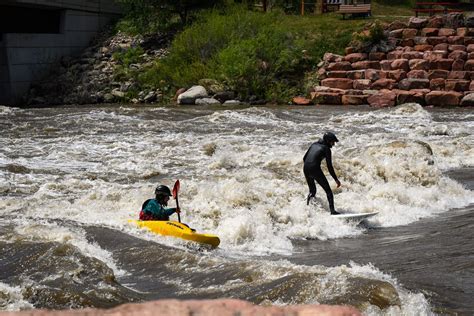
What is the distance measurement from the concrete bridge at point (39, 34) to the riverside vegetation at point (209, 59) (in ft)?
2.04

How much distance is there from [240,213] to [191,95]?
1685 cm

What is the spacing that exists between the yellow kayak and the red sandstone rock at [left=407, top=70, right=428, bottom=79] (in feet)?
63.2

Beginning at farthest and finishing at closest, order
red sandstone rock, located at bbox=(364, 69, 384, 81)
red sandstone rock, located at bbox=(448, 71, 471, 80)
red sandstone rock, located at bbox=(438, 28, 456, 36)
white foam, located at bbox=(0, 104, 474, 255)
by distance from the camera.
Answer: red sandstone rock, located at bbox=(438, 28, 456, 36) < red sandstone rock, located at bbox=(364, 69, 384, 81) < red sandstone rock, located at bbox=(448, 71, 471, 80) < white foam, located at bbox=(0, 104, 474, 255)

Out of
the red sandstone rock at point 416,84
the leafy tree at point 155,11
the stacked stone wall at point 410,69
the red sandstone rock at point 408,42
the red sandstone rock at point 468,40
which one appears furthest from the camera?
the leafy tree at point 155,11

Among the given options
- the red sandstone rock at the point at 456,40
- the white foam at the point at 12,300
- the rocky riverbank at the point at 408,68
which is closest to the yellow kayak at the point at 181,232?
the white foam at the point at 12,300

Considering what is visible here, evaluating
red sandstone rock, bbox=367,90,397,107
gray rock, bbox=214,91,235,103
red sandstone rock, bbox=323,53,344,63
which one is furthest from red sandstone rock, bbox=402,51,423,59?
gray rock, bbox=214,91,235,103

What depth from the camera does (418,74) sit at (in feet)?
92.7

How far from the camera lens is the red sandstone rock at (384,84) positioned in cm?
2831

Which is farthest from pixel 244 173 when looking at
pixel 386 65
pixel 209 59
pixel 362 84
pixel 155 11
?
pixel 155 11

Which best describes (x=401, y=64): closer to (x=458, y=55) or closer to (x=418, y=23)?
(x=458, y=55)

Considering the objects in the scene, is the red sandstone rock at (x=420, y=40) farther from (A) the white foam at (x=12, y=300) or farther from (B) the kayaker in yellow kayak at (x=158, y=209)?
(A) the white foam at (x=12, y=300)

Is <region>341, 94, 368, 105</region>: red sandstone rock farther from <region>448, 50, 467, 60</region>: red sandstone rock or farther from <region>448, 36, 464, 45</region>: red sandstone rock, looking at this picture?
<region>448, 36, 464, 45</region>: red sandstone rock

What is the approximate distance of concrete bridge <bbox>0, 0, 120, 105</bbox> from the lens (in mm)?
31234

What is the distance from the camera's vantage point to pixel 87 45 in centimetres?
3597
